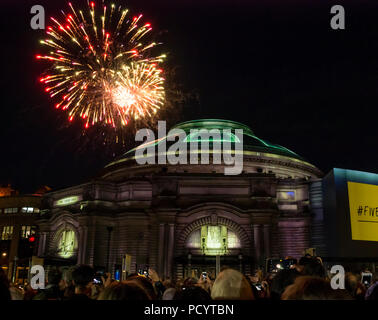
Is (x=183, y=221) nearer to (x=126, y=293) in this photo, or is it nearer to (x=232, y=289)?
(x=232, y=289)

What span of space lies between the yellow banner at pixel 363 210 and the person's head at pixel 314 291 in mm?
49363

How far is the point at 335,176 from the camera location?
5291cm

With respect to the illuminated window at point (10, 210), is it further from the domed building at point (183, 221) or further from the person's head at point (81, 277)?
the person's head at point (81, 277)

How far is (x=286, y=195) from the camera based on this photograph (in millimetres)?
61969

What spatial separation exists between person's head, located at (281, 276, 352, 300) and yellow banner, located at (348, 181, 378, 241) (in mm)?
49363

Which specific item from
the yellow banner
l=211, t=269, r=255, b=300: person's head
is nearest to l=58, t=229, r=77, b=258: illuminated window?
the yellow banner

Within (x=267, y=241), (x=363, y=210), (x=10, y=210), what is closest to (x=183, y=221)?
(x=267, y=241)

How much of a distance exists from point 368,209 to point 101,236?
38.1 m

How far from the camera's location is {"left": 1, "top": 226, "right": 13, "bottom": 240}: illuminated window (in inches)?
3452

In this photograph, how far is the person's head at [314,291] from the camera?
168 inches

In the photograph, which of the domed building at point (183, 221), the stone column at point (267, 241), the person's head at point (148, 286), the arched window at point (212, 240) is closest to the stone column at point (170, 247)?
the domed building at point (183, 221)

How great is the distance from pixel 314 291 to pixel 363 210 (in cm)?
5168

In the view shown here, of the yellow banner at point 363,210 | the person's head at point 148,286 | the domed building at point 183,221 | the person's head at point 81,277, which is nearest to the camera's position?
the person's head at point 148,286
